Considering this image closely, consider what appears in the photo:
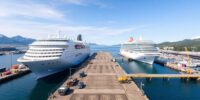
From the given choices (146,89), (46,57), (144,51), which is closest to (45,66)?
(46,57)

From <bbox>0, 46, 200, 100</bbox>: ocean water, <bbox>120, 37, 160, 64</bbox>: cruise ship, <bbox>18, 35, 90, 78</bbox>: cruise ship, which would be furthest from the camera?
<bbox>120, 37, 160, 64</bbox>: cruise ship

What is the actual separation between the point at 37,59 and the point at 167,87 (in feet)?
130

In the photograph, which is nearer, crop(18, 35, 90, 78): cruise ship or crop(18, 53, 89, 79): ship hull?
crop(18, 53, 89, 79): ship hull

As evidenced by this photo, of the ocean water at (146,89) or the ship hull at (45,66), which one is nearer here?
the ocean water at (146,89)

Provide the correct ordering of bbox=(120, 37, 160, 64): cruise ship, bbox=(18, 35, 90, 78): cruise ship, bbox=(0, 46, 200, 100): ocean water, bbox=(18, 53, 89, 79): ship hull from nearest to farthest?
bbox=(0, 46, 200, 100): ocean water < bbox=(18, 53, 89, 79): ship hull < bbox=(18, 35, 90, 78): cruise ship < bbox=(120, 37, 160, 64): cruise ship

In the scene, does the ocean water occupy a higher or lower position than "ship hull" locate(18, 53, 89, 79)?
lower

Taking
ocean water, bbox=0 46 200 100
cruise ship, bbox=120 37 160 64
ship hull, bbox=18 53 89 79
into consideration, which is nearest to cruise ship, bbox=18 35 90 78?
ship hull, bbox=18 53 89 79

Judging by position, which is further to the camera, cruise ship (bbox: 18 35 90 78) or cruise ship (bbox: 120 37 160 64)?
cruise ship (bbox: 120 37 160 64)

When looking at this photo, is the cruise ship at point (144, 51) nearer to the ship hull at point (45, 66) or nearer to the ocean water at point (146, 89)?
the ocean water at point (146, 89)

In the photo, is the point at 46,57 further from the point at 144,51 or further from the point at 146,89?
the point at 144,51

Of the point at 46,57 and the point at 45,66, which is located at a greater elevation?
the point at 46,57

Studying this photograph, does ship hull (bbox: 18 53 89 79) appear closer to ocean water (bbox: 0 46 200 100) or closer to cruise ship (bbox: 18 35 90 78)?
cruise ship (bbox: 18 35 90 78)

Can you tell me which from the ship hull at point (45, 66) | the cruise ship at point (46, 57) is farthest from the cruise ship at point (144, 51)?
the ship hull at point (45, 66)

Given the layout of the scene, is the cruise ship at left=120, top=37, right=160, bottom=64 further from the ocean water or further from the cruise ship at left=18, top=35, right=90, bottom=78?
the cruise ship at left=18, top=35, right=90, bottom=78
